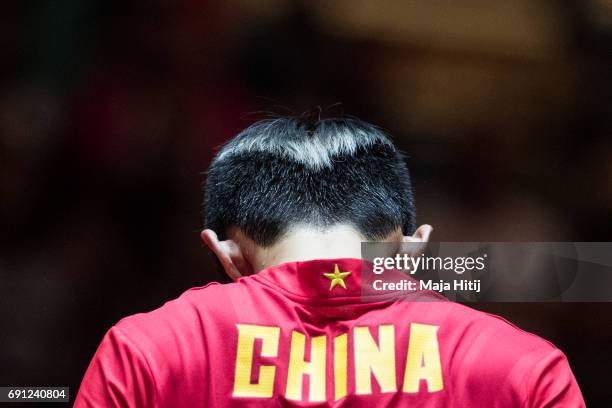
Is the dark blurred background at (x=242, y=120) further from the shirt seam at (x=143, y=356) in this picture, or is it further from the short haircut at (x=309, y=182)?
the shirt seam at (x=143, y=356)

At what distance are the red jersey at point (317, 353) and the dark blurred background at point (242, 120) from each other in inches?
19.8

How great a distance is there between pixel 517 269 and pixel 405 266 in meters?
0.25

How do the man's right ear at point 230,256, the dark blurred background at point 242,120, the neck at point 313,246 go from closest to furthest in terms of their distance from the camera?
the neck at point 313,246
the man's right ear at point 230,256
the dark blurred background at point 242,120

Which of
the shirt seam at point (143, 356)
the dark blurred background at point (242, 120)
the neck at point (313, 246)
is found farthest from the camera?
the dark blurred background at point (242, 120)

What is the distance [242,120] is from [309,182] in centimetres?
46

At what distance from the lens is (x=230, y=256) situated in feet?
3.49

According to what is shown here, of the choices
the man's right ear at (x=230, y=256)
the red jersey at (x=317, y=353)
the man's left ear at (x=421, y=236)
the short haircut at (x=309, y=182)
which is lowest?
the red jersey at (x=317, y=353)

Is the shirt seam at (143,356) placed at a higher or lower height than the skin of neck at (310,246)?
lower

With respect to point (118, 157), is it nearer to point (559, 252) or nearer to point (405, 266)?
point (405, 266)

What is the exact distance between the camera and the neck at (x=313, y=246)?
3.14ft

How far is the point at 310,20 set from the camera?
1440mm

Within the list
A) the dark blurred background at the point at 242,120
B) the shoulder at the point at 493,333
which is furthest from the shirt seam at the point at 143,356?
the dark blurred background at the point at 242,120

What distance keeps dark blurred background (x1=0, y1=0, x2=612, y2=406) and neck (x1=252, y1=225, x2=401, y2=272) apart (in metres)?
0.45

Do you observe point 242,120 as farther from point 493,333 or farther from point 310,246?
point 493,333
